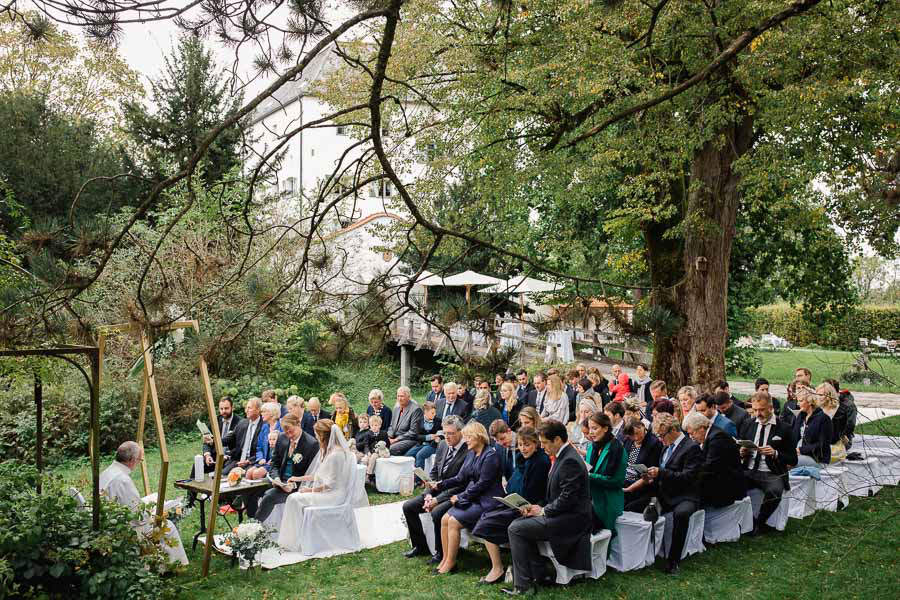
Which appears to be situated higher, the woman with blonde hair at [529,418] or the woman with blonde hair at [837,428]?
the woman with blonde hair at [529,418]

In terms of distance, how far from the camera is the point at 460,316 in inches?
171

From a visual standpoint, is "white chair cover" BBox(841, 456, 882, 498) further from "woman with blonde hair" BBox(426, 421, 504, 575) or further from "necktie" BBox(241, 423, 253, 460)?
"necktie" BBox(241, 423, 253, 460)

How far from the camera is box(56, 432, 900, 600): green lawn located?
21.9ft

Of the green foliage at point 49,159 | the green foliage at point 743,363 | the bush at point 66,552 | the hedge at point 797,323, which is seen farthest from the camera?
the hedge at point 797,323

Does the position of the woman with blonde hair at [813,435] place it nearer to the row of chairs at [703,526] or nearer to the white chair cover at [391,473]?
the row of chairs at [703,526]

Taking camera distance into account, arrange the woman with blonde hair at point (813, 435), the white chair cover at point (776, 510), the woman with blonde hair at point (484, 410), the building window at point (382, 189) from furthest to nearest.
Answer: the woman with blonde hair at point (484, 410)
the woman with blonde hair at point (813, 435)
the white chair cover at point (776, 510)
the building window at point (382, 189)

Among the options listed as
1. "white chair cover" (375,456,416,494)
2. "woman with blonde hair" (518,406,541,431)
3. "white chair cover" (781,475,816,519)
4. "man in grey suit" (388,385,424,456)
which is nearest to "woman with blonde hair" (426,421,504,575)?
"woman with blonde hair" (518,406,541,431)

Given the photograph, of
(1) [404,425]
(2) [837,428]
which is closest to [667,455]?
(2) [837,428]

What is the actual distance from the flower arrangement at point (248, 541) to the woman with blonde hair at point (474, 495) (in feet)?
6.05

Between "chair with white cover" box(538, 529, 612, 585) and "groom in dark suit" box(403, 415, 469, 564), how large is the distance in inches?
51.2

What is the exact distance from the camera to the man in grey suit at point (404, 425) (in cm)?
1180

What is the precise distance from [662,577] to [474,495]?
2.03m

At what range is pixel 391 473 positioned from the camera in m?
11.0

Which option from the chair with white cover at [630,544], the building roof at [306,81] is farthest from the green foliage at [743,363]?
the chair with white cover at [630,544]
